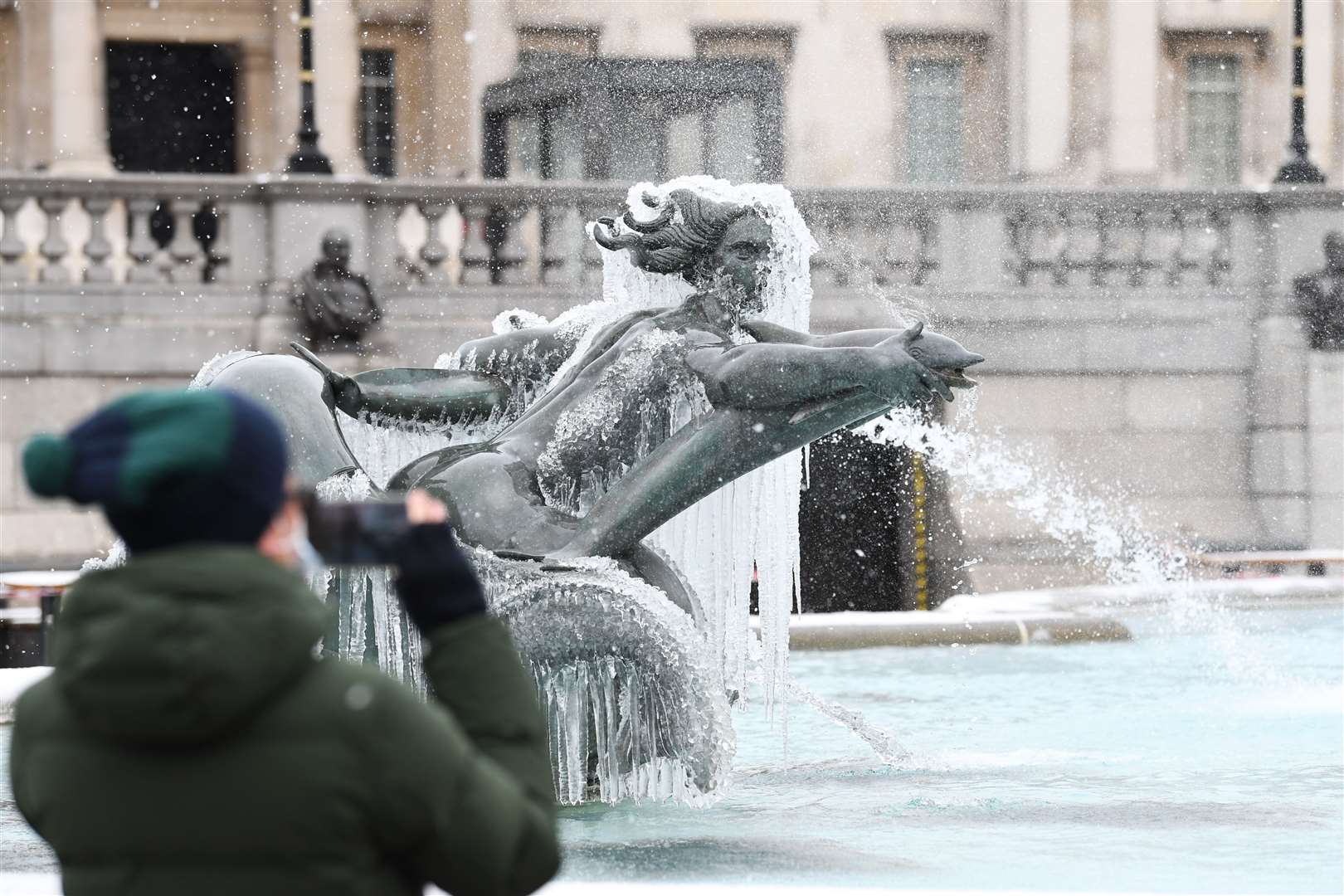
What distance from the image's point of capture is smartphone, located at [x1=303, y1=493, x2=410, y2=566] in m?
2.05

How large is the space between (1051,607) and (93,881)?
9.54m

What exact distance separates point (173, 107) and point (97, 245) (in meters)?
8.65

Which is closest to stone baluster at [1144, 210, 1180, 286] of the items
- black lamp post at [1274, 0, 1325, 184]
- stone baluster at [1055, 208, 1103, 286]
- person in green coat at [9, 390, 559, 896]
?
stone baluster at [1055, 208, 1103, 286]

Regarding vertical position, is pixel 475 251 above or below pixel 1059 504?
above

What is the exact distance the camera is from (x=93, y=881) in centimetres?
207

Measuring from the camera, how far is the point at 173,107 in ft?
90.1

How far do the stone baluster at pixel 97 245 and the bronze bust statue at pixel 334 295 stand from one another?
69.3 inches

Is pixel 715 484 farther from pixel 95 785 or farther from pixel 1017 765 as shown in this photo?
pixel 95 785

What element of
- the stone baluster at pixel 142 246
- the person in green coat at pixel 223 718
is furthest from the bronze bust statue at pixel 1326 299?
the person in green coat at pixel 223 718

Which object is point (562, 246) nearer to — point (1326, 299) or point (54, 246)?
point (54, 246)

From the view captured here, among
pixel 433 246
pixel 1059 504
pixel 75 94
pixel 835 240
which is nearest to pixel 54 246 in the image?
pixel 433 246

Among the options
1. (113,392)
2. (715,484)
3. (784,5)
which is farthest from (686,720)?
(784,5)

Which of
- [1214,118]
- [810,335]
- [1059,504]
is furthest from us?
[1214,118]

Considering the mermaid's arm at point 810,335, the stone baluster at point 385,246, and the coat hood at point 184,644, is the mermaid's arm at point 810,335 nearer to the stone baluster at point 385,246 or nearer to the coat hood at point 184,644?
the coat hood at point 184,644
